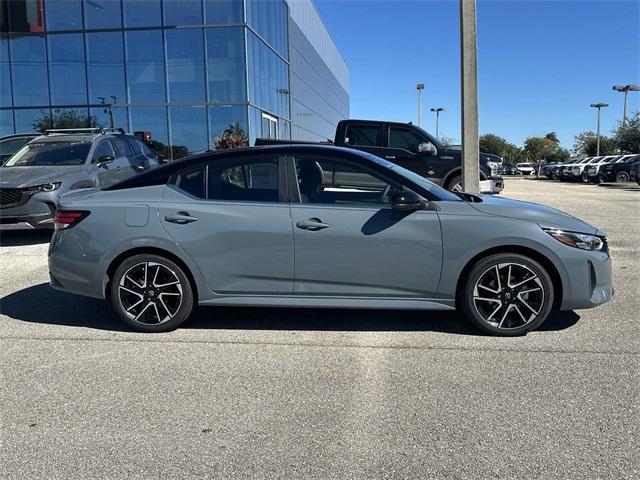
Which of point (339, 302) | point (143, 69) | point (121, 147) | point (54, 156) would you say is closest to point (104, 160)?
point (54, 156)

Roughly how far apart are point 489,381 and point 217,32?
19334 millimetres

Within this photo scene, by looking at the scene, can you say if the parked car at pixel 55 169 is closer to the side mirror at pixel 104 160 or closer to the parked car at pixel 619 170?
the side mirror at pixel 104 160

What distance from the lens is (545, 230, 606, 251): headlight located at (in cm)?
455

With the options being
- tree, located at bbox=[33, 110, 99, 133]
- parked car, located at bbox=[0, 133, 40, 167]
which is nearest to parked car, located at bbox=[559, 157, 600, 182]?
tree, located at bbox=[33, 110, 99, 133]

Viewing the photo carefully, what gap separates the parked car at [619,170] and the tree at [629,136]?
2060 centimetres

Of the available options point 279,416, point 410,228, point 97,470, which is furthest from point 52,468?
point 410,228

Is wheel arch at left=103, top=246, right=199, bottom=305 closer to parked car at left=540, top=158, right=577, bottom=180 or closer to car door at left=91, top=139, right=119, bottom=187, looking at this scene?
car door at left=91, top=139, right=119, bottom=187

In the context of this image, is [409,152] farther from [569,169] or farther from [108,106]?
[569,169]

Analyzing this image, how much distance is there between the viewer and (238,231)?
471 cm

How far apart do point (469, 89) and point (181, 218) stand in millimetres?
5541

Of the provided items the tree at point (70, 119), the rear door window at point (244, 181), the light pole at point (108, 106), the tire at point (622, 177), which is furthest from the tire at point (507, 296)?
the tire at point (622, 177)

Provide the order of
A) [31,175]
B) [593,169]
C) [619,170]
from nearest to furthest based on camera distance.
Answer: [31,175] < [619,170] < [593,169]

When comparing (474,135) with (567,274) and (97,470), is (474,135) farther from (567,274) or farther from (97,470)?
(97,470)

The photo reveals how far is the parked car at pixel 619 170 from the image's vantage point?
28.8 m
